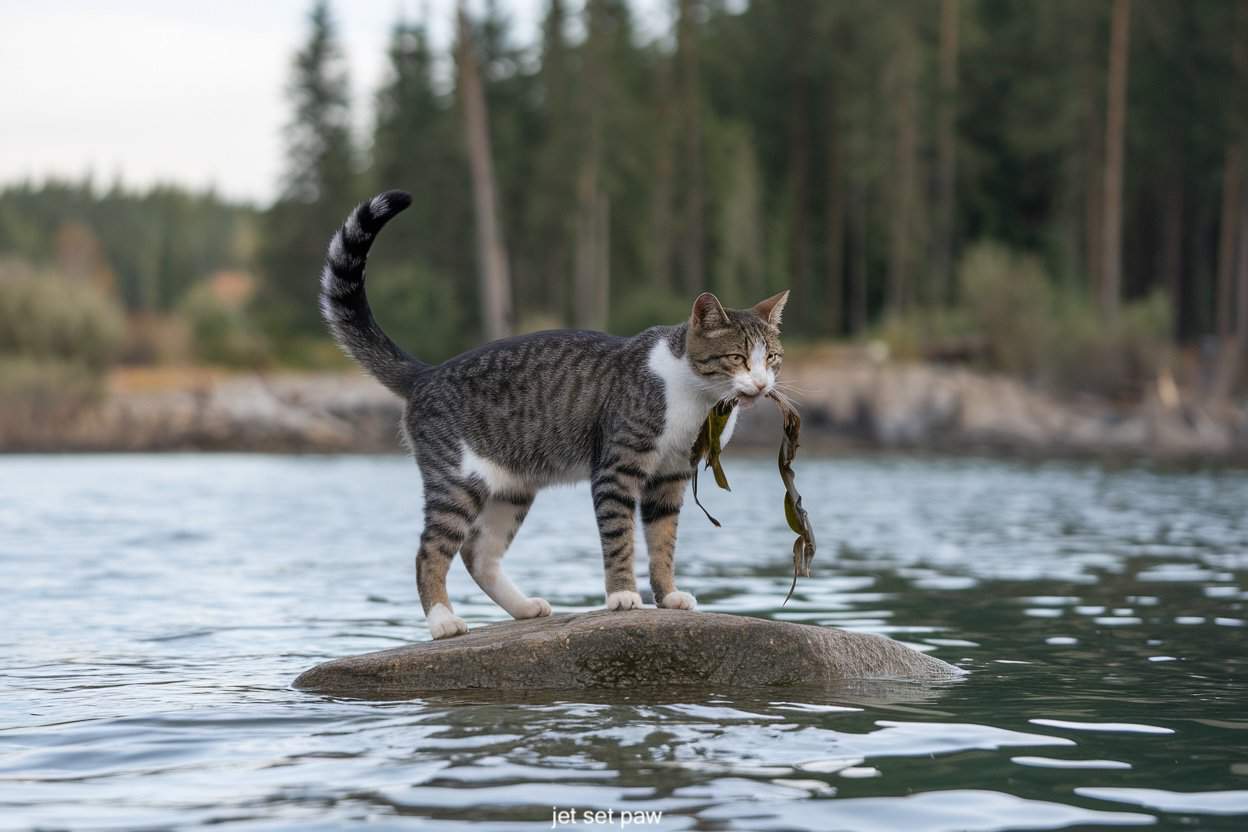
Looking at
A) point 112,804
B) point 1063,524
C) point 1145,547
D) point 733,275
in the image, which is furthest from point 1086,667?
point 733,275

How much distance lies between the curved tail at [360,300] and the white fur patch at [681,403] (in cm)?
159

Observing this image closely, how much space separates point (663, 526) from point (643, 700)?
133 centimetres

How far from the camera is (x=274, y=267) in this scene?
61.1 metres

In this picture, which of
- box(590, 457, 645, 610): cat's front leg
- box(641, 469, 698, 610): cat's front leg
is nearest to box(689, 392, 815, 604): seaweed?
box(641, 469, 698, 610): cat's front leg

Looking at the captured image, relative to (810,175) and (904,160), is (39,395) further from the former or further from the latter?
(810,175)

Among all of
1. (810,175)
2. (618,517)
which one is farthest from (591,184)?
(618,517)

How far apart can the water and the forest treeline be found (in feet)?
73.2

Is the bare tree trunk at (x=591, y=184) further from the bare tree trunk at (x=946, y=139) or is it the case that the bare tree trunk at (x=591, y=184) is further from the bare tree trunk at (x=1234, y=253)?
the bare tree trunk at (x=1234, y=253)

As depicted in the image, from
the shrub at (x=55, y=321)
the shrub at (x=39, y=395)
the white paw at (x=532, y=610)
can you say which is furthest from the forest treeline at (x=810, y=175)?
the white paw at (x=532, y=610)

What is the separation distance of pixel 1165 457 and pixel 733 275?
838 inches

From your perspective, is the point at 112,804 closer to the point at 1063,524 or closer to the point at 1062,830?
the point at 1062,830

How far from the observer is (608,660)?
7469 mm

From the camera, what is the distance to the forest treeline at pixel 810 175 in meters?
40.7

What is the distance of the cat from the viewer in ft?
25.5
